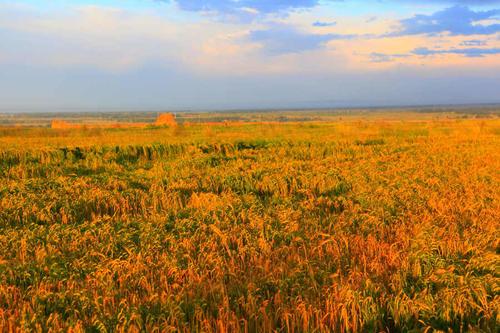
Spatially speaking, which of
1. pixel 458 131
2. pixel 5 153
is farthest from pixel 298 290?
pixel 458 131

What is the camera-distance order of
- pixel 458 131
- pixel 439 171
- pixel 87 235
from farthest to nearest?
pixel 458 131, pixel 439 171, pixel 87 235

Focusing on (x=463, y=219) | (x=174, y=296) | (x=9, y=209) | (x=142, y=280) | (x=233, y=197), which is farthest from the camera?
Answer: (x=233, y=197)

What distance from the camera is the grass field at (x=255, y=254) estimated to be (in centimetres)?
292

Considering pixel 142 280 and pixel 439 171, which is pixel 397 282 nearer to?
pixel 142 280

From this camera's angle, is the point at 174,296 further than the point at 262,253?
No

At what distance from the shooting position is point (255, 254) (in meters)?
4.17

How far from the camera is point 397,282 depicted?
3469mm

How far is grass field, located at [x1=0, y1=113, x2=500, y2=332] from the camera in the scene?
292 cm

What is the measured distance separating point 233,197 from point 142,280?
343 centimetres

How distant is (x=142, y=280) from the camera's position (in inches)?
136

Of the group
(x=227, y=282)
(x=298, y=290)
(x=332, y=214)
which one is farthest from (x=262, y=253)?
(x=332, y=214)

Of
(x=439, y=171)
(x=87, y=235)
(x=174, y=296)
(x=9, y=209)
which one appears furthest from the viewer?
(x=439, y=171)

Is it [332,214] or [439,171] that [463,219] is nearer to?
[332,214]

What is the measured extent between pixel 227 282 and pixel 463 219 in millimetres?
3371
